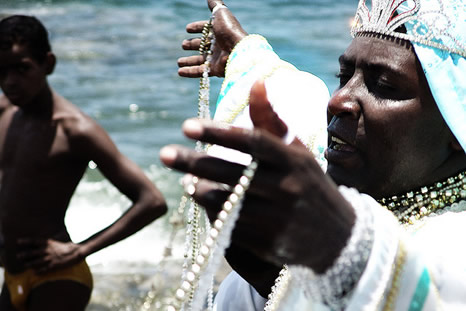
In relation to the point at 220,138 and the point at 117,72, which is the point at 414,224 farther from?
the point at 117,72

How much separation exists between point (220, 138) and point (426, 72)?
0.80 metres

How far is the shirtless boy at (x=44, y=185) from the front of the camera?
11.1 ft

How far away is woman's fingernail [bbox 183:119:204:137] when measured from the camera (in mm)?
1137

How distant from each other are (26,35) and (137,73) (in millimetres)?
7930

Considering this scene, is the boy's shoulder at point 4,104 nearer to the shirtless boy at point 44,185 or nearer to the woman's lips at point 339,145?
the shirtless boy at point 44,185

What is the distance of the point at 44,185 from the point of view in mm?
3404

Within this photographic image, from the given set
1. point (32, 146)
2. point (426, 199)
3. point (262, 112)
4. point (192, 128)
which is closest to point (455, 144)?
point (426, 199)

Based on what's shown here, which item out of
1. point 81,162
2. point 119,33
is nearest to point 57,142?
point 81,162

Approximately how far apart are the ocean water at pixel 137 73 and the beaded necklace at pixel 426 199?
3.59 metres

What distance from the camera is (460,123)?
175cm

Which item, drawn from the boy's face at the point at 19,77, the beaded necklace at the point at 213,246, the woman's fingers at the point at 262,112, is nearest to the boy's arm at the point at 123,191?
the boy's face at the point at 19,77

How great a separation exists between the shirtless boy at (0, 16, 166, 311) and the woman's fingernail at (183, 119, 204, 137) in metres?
2.31

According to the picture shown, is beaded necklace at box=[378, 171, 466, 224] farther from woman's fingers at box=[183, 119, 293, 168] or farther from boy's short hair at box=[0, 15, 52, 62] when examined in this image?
boy's short hair at box=[0, 15, 52, 62]

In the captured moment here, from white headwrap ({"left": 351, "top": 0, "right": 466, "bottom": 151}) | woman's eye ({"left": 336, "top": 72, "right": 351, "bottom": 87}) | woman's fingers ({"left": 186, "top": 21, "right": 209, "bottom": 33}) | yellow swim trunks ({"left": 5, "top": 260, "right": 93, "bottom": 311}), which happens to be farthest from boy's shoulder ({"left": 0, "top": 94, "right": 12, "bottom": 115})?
white headwrap ({"left": 351, "top": 0, "right": 466, "bottom": 151})
